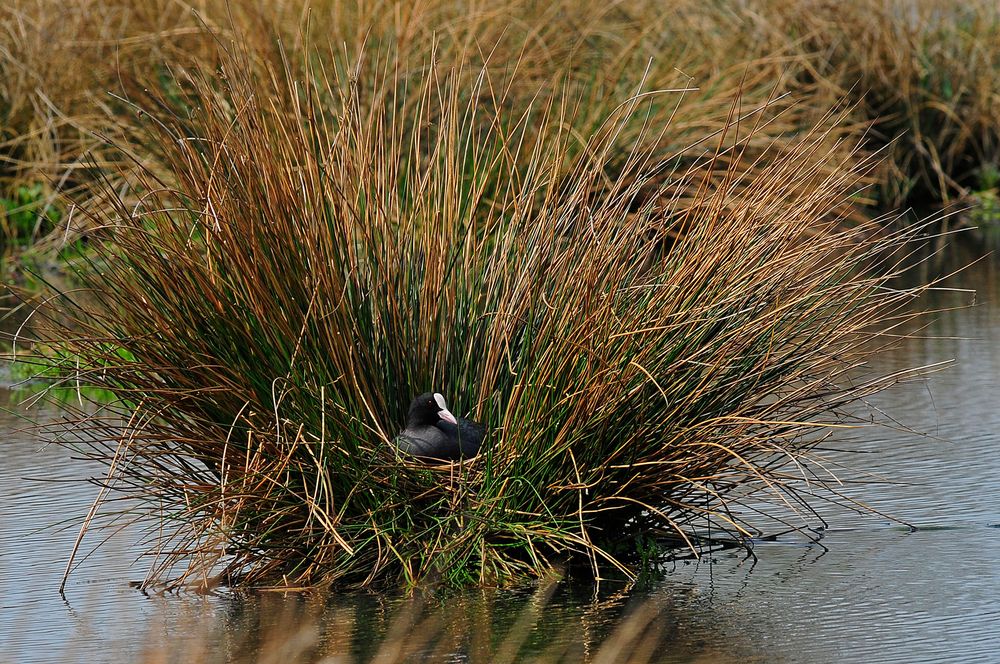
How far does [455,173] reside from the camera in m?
5.54

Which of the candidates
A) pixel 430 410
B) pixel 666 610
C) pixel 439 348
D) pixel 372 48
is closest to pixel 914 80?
pixel 372 48

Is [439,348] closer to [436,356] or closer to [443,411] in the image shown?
[436,356]

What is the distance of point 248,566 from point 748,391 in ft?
5.40

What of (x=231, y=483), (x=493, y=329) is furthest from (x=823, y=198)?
(x=231, y=483)

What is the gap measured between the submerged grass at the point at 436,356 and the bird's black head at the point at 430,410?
13 cm

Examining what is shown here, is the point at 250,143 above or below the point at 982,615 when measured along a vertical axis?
above

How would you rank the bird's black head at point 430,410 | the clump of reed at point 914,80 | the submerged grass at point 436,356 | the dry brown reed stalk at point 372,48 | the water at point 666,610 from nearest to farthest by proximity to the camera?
the water at point 666,610, the submerged grass at point 436,356, the bird's black head at point 430,410, the dry brown reed stalk at point 372,48, the clump of reed at point 914,80

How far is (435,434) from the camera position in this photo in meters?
5.00

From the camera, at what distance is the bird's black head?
16.5 feet

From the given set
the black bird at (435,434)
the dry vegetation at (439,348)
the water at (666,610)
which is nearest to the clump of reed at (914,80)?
the water at (666,610)

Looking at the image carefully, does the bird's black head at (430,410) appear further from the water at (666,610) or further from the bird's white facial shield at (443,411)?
the water at (666,610)

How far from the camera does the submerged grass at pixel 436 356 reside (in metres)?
4.93

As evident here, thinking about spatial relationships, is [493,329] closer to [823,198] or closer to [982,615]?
[823,198]

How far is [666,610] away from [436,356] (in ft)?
3.86
